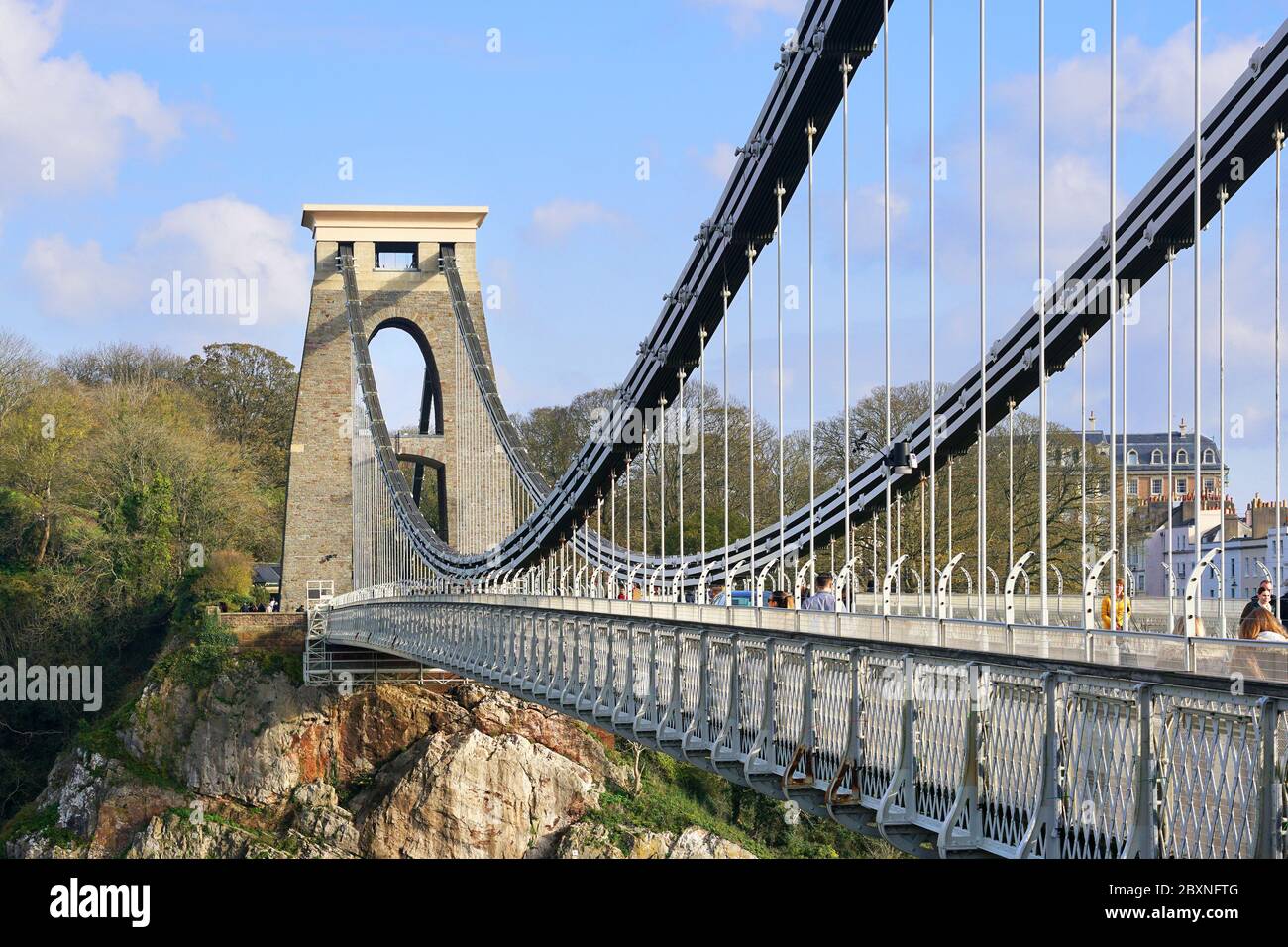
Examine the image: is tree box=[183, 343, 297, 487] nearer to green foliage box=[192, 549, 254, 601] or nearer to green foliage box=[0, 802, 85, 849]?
green foliage box=[192, 549, 254, 601]

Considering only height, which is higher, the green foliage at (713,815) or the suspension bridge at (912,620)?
the suspension bridge at (912,620)

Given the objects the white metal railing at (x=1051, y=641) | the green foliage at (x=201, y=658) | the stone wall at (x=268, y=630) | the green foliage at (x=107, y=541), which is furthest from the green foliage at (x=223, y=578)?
the white metal railing at (x=1051, y=641)

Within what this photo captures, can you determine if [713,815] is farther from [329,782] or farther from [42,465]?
[42,465]

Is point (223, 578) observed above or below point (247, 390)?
below

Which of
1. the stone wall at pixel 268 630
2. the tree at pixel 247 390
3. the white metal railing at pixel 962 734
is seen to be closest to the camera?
the white metal railing at pixel 962 734

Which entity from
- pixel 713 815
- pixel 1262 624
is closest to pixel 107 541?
pixel 713 815

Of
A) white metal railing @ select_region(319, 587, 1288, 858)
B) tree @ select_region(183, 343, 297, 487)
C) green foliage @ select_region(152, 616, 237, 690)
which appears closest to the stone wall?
green foliage @ select_region(152, 616, 237, 690)

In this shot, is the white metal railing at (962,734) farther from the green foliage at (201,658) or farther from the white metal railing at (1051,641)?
the green foliage at (201,658)
